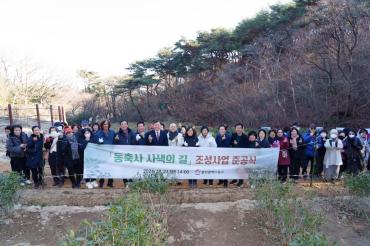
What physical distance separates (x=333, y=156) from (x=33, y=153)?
692 centimetres

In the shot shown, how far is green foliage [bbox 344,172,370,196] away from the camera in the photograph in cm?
637

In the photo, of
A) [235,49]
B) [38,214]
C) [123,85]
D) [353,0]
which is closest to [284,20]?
[235,49]

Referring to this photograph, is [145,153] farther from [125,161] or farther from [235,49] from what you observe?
[235,49]

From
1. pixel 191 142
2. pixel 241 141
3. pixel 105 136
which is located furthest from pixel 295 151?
pixel 105 136

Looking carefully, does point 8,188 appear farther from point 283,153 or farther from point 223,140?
point 283,153

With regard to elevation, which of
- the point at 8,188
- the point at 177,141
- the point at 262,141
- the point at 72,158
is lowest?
the point at 8,188

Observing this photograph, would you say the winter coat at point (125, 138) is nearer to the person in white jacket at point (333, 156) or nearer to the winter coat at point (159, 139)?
the winter coat at point (159, 139)

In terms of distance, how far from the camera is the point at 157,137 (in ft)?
25.1

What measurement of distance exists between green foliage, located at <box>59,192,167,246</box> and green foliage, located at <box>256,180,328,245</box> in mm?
2106

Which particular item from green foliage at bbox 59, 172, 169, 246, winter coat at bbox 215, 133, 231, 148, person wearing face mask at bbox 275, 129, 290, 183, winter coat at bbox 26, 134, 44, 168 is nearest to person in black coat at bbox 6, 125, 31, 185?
winter coat at bbox 26, 134, 44, 168

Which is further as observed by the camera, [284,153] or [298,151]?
[298,151]

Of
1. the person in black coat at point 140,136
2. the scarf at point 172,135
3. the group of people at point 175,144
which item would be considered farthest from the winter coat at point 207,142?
the person in black coat at point 140,136

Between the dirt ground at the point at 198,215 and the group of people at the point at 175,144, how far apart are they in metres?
0.57

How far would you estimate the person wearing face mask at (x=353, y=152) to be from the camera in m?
7.93
